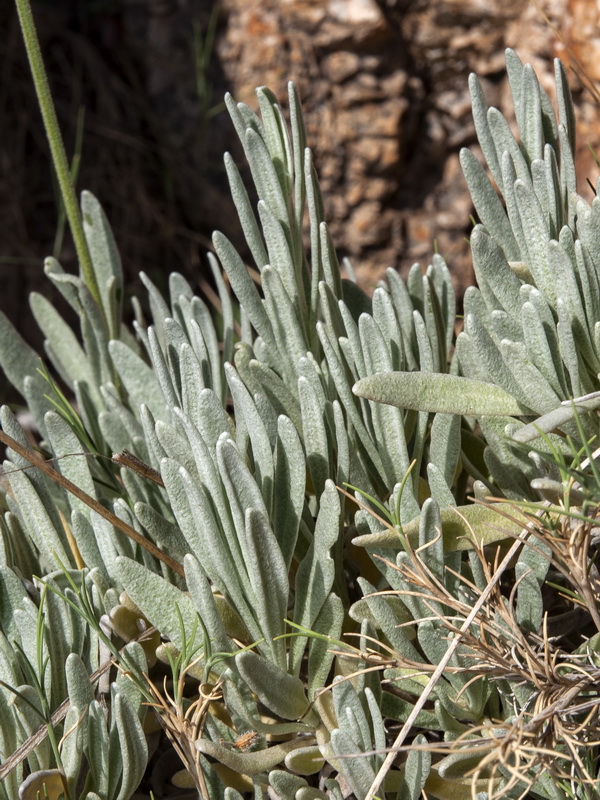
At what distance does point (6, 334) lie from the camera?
1.03 meters

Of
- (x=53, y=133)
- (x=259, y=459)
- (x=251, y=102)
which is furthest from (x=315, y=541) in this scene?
(x=251, y=102)

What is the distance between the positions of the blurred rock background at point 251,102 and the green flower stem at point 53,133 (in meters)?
0.76

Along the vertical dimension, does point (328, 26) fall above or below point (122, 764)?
above

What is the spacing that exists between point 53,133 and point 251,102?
52.1 inches

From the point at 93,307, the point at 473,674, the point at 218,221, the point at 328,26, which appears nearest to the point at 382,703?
the point at 473,674

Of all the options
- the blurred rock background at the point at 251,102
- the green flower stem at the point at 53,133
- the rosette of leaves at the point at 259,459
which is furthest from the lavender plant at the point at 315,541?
the blurred rock background at the point at 251,102

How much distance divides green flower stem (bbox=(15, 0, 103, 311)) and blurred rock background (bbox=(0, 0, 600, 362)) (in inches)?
29.9

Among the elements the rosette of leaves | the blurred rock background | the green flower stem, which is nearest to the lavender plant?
the rosette of leaves

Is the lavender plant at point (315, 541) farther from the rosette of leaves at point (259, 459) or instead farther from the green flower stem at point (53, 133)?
the green flower stem at point (53, 133)

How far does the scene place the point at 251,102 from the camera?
221 centimetres

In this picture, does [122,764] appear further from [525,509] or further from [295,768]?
[525,509]

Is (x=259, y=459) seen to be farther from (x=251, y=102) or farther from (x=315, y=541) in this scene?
(x=251, y=102)

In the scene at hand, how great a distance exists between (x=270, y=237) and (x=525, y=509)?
0.36 metres

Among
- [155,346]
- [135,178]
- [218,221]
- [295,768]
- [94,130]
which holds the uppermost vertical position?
[94,130]
